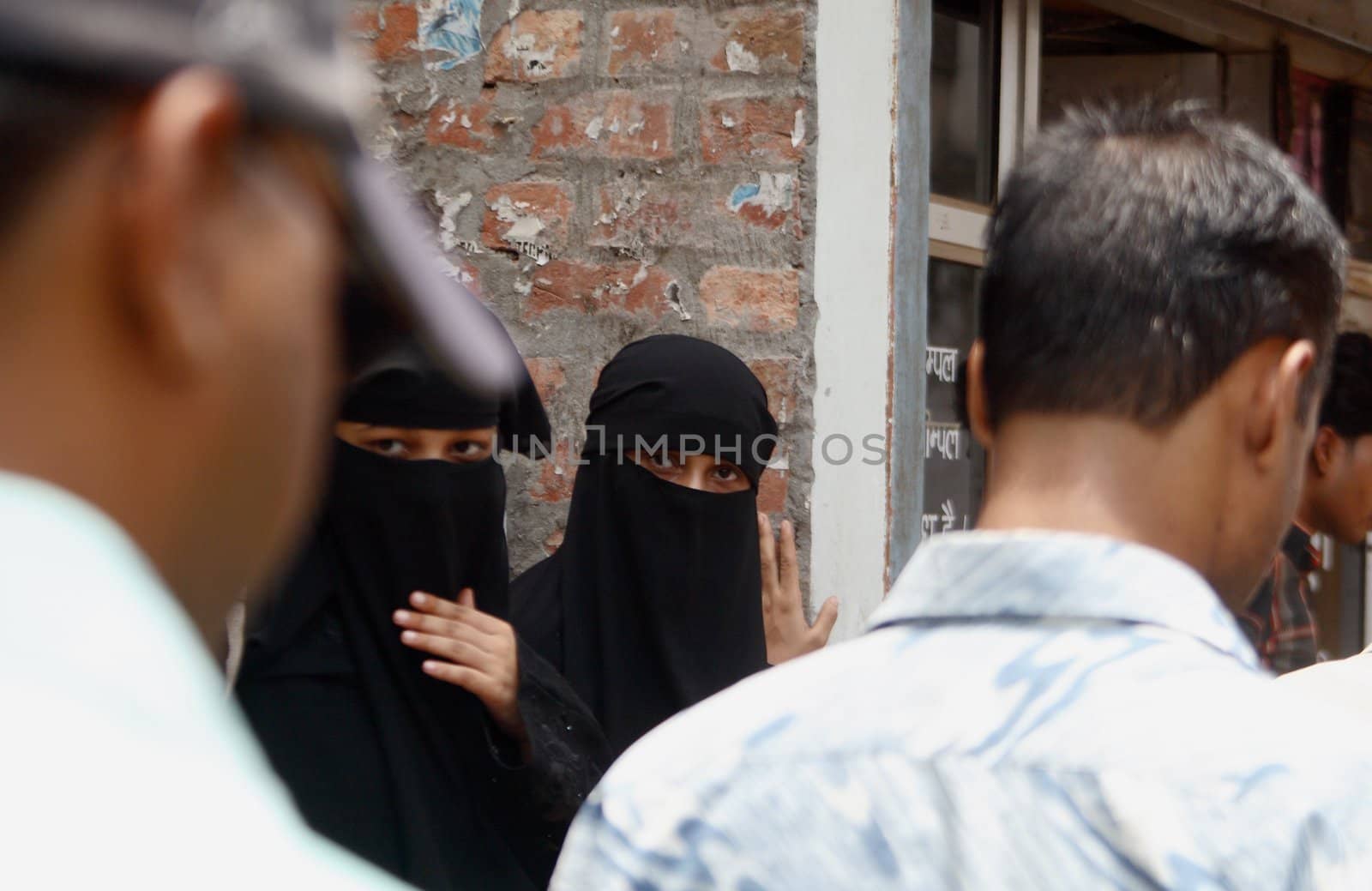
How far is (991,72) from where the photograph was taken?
11.3 feet

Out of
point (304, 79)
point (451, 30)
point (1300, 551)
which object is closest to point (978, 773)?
point (304, 79)

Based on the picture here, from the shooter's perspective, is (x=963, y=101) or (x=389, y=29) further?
(x=963, y=101)

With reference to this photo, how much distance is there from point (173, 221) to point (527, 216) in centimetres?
257

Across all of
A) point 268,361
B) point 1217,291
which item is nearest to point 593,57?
point 1217,291

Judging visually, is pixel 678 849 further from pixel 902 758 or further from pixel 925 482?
pixel 925 482

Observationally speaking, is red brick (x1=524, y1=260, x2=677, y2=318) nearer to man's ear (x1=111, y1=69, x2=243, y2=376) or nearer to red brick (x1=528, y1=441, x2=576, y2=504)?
red brick (x1=528, y1=441, x2=576, y2=504)

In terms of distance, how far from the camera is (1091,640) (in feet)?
3.13

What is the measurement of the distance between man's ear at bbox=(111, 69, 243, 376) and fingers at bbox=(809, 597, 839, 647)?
7.68ft

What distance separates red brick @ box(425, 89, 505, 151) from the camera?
2.97 m

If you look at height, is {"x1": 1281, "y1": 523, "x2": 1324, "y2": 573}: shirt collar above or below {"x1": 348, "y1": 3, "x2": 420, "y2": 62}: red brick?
below

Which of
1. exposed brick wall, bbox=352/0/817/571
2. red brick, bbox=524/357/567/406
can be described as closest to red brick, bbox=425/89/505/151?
exposed brick wall, bbox=352/0/817/571

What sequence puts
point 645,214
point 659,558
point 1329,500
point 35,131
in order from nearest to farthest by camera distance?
point 35,131 → point 659,558 → point 645,214 → point 1329,500

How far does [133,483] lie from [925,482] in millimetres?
2995

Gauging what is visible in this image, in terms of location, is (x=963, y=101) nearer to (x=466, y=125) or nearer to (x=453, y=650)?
(x=466, y=125)
